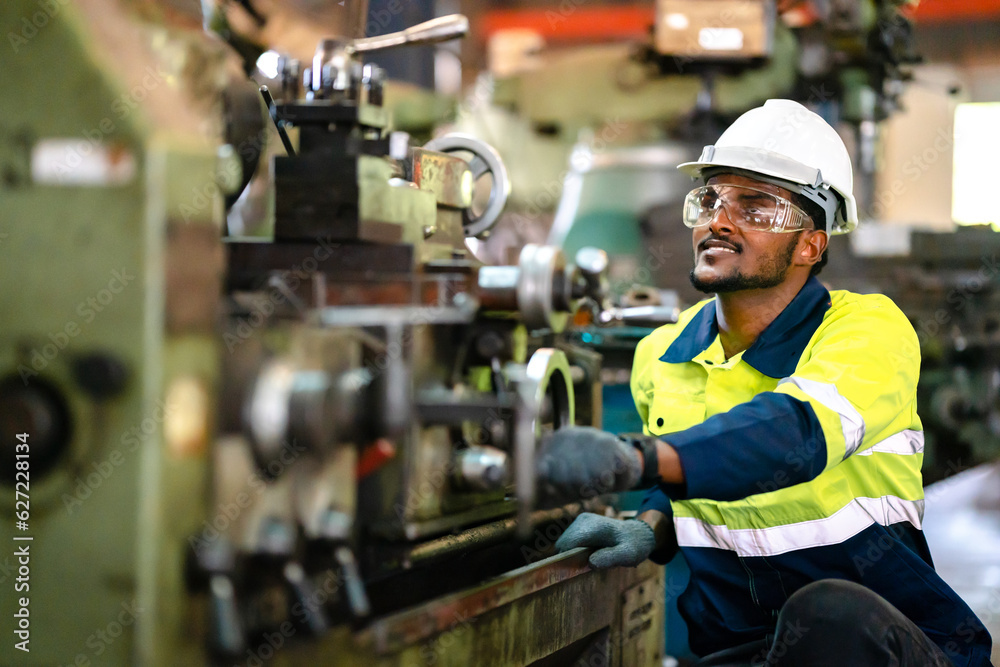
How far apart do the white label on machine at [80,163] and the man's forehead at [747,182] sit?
107cm

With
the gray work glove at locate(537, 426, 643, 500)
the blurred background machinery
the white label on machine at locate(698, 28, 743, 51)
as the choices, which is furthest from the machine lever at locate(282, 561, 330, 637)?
the white label on machine at locate(698, 28, 743, 51)

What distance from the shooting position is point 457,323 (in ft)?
4.31

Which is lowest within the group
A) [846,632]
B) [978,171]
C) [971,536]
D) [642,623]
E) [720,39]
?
[971,536]

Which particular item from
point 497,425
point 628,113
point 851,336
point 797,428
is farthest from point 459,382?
point 628,113

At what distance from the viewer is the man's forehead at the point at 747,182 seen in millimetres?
1680

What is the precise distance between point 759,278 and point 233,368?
0.96m

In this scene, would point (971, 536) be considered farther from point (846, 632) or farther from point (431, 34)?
point (431, 34)

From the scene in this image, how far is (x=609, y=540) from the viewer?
164 cm

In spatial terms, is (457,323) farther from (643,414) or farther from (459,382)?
(643,414)

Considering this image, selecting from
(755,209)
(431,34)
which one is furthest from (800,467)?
(431,34)

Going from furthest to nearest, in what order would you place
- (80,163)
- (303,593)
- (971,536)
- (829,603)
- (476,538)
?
1. (971,536)
2. (476,538)
3. (829,603)
4. (303,593)
5. (80,163)

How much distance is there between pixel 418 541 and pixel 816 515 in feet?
2.15

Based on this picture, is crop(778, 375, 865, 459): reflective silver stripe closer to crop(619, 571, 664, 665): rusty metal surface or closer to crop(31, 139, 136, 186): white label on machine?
crop(619, 571, 664, 665): rusty metal surface

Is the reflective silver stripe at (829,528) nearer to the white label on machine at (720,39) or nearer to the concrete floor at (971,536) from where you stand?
the concrete floor at (971,536)
